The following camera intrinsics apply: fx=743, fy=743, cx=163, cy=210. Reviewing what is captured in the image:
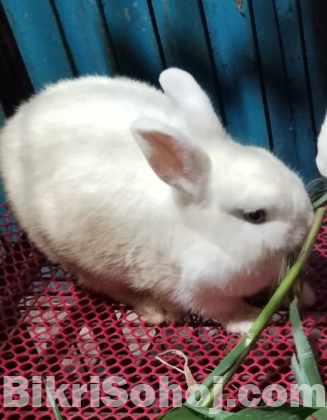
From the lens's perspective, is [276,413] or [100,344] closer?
[276,413]

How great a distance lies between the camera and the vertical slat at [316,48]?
5.97 feet

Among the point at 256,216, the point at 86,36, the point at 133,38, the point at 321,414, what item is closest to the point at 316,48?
the point at 133,38

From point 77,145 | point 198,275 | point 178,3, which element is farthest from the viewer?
point 178,3

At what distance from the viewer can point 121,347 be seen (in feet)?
4.42

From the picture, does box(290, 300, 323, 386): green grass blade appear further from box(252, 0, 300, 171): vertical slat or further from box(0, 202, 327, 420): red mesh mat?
box(252, 0, 300, 171): vertical slat

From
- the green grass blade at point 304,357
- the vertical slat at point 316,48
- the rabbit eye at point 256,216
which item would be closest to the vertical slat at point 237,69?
the vertical slat at point 316,48

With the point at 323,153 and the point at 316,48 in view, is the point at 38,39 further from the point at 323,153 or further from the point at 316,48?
the point at 323,153

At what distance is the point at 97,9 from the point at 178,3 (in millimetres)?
199

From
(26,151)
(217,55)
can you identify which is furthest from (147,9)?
(26,151)

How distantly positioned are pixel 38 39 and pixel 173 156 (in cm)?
83

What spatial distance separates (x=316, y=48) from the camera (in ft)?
6.15

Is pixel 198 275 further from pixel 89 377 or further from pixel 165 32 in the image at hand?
pixel 165 32

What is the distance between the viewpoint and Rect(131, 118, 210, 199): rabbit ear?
1173mm

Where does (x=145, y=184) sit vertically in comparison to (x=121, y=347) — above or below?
above
